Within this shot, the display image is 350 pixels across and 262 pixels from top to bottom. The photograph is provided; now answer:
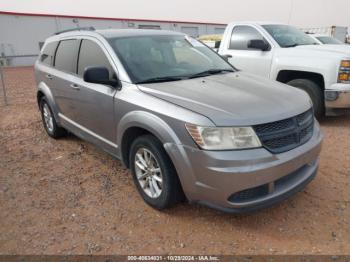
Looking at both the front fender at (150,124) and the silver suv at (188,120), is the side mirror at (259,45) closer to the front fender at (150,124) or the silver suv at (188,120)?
the silver suv at (188,120)

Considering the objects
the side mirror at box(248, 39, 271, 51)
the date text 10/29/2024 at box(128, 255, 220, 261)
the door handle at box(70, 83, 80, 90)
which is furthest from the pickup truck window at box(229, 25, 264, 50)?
the date text 10/29/2024 at box(128, 255, 220, 261)

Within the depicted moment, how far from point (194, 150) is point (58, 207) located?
5.66 feet

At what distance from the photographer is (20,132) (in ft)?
19.6

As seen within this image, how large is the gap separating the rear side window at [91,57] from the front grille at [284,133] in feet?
5.76

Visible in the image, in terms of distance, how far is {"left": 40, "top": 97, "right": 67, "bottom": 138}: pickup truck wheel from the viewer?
522 cm

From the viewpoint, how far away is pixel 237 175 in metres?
2.45

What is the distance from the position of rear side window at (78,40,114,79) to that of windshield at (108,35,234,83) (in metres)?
0.17

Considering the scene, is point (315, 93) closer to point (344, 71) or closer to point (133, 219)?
point (344, 71)

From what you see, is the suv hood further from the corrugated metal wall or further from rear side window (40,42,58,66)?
the corrugated metal wall

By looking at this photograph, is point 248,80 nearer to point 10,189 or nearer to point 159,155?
point 159,155

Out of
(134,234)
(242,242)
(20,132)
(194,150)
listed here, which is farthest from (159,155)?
(20,132)

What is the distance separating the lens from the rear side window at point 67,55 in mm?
4236

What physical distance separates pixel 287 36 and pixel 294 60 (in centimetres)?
97

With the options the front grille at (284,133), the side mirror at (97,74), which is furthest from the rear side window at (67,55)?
the front grille at (284,133)
